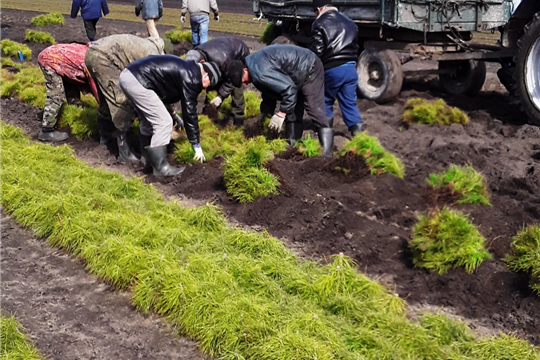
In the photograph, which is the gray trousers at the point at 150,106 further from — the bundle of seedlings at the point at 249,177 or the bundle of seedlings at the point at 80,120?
the bundle of seedlings at the point at 80,120

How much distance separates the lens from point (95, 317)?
13.2 feet

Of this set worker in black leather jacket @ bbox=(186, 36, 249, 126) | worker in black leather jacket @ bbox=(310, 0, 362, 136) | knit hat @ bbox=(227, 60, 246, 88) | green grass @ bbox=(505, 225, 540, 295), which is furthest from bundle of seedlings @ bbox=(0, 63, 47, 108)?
green grass @ bbox=(505, 225, 540, 295)

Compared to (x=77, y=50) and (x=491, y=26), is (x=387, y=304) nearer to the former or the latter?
(x=77, y=50)

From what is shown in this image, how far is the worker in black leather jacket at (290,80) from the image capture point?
21.9 ft

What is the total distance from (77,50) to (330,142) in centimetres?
344

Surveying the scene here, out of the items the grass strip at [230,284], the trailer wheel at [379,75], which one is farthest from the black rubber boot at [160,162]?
the trailer wheel at [379,75]

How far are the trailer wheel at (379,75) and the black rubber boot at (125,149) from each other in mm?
3832

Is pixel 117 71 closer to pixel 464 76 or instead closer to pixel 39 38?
pixel 464 76

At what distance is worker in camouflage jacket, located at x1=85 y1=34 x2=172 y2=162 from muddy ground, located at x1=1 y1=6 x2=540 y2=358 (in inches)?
14.6

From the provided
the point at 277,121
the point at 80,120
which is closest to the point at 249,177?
the point at 277,121

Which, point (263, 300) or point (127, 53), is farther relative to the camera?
point (127, 53)

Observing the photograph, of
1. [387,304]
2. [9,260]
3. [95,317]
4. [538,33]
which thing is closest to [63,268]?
[9,260]

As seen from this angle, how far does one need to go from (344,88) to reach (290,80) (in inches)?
38.9

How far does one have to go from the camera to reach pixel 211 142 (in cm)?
728
